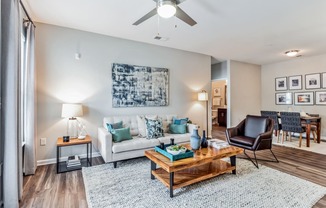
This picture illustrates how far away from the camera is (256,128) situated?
3818 mm

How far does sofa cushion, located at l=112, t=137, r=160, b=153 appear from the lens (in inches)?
122

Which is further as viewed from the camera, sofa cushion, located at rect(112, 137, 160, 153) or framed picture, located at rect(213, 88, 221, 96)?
framed picture, located at rect(213, 88, 221, 96)

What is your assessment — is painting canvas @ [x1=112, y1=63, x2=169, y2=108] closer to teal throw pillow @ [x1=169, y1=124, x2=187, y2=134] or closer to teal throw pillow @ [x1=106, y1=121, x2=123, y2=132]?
teal throw pillow @ [x1=106, y1=121, x2=123, y2=132]

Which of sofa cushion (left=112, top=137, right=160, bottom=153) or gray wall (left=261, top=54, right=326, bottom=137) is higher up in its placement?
gray wall (left=261, top=54, right=326, bottom=137)

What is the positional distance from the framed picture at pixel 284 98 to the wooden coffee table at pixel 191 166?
4974mm

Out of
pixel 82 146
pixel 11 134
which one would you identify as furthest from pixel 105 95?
pixel 11 134

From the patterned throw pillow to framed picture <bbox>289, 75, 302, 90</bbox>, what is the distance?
543 cm

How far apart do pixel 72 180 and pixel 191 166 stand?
6.13ft

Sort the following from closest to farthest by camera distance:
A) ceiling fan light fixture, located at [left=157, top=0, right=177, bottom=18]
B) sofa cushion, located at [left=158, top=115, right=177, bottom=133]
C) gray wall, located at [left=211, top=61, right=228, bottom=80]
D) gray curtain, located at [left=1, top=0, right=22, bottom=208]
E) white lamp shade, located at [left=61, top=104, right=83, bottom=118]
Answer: gray curtain, located at [left=1, top=0, right=22, bottom=208]
ceiling fan light fixture, located at [left=157, top=0, right=177, bottom=18]
white lamp shade, located at [left=61, top=104, right=83, bottom=118]
sofa cushion, located at [left=158, top=115, right=177, bottom=133]
gray wall, located at [left=211, top=61, right=228, bottom=80]

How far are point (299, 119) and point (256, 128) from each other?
165 cm

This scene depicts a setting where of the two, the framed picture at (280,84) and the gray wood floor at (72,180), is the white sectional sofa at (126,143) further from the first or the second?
the framed picture at (280,84)

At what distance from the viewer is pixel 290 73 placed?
20.7ft

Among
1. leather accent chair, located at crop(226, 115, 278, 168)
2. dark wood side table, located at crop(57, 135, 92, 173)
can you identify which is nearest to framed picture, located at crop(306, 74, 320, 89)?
leather accent chair, located at crop(226, 115, 278, 168)

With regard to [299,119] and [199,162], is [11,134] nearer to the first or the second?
[199,162]
